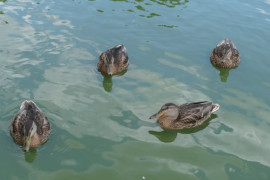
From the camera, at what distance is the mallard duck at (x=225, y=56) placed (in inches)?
389

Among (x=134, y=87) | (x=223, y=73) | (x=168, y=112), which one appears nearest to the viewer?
(x=168, y=112)

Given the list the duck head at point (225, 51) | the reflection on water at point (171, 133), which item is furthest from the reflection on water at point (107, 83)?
the duck head at point (225, 51)

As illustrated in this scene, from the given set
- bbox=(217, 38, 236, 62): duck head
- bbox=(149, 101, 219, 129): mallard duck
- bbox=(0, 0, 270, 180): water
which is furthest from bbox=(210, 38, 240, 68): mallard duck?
bbox=(149, 101, 219, 129): mallard duck

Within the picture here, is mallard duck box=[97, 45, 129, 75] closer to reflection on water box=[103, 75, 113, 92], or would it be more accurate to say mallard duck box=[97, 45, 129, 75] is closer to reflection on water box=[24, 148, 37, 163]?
reflection on water box=[103, 75, 113, 92]

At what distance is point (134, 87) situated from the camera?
8.75m

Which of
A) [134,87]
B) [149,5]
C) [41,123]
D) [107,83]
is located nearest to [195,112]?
[134,87]

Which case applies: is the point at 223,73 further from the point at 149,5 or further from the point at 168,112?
the point at 149,5

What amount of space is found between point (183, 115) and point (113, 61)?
104 inches

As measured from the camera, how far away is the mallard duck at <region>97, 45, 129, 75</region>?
363 inches

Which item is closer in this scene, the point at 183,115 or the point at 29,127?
the point at 29,127

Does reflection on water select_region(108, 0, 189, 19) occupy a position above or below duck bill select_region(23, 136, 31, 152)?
above

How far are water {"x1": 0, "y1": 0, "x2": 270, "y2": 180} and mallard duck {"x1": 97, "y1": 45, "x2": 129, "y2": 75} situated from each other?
0.69ft

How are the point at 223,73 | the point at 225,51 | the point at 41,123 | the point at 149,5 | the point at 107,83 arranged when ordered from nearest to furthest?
the point at 41,123 → the point at 107,83 → the point at 223,73 → the point at 225,51 → the point at 149,5

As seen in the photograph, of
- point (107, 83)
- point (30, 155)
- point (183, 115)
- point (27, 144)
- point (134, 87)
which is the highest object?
point (183, 115)
